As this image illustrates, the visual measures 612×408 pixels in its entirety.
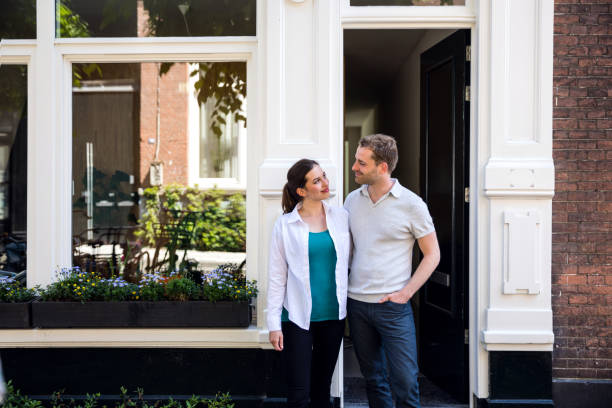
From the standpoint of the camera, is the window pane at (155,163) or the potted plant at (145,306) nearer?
the potted plant at (145,306)

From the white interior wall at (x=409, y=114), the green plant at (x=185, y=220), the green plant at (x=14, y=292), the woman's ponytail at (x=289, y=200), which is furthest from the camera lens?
the white interior wall at (x=409, y=114)

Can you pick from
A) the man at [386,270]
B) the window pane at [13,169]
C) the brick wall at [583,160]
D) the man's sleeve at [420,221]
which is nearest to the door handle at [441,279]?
the brick wall at [583,160]

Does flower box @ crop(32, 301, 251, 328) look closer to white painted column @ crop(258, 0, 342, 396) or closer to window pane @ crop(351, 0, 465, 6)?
white painted column @ crop(258, 0, 342, 396)

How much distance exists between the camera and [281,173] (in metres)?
4.13

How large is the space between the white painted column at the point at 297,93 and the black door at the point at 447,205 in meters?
0.98

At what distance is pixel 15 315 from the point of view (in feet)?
14.0

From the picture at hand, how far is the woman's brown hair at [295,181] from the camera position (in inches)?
130

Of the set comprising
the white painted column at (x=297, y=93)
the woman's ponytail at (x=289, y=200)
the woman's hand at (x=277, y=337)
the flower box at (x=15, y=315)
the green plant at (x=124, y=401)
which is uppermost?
the white painted column at (x=297, y=93)

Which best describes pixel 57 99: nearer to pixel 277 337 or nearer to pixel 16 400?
pixel 16 400

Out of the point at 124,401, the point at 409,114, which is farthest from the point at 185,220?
the point at 409,114

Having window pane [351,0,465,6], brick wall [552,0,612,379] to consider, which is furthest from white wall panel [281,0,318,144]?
brick wall [552,0,612,379]

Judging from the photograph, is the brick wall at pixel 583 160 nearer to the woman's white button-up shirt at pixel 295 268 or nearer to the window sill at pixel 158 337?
the woman's white button-up shirt at pixel 295 268

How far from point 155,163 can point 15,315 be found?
1598mm

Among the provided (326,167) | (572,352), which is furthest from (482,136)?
(572,352)
